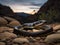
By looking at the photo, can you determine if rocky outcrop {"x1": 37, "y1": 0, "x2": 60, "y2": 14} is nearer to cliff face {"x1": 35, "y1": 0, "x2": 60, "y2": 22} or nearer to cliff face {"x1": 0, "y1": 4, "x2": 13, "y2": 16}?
cliff face {"x1": 35, "y1": 0, "x2": 60, "y2": 22}

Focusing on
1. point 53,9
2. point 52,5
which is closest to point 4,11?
point 52,5

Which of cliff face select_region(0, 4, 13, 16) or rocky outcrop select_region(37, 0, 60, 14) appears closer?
rocky outcrop select_region(37, 0, 60, 14)

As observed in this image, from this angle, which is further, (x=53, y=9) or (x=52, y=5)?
(x=52, y=5)

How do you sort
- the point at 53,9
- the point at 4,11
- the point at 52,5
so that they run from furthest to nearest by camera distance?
1. the point at 4,11
2. the point at 52,5
3. the point at 53,9

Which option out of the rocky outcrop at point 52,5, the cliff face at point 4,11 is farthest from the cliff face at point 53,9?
the cliff face at point 4,11

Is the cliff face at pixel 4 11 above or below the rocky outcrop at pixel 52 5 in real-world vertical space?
above

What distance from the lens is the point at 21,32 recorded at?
5934 mm

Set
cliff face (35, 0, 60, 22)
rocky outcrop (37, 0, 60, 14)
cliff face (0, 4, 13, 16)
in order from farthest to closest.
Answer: cliff face (0, 4, 13, 16)
rocky outcrop (37, 0, 60, 14)
cliff face (35, 0, 60, 22)

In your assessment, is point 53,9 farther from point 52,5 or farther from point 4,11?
point 4,11

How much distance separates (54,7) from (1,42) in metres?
5.32

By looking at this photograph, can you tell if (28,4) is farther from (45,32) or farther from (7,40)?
(7,40)

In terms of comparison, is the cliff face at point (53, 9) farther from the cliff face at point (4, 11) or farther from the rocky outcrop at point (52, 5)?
the cliff face at point (4, 11)

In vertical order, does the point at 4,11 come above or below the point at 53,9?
above

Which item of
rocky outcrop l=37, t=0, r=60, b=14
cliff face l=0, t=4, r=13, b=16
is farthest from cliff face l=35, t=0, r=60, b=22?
cliff face l=0, t=4, r=13, b=16
